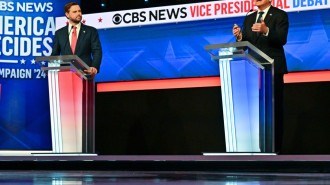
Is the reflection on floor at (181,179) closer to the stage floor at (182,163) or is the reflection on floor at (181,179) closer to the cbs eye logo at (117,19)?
the stage floor at (182,163)

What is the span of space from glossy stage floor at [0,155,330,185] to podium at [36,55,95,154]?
8.2 inches

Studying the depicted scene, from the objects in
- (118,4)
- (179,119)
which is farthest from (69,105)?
(118,4)

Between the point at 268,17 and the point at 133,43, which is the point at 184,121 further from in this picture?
the point at 268,17

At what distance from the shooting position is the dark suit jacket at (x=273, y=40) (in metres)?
3.64

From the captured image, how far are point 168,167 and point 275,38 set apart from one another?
111cm

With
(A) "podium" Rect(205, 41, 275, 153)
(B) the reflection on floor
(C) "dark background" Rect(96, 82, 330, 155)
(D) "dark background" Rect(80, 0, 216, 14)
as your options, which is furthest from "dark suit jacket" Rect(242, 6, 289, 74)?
(D) "dark background" Rect(80, 0, 216, 14)

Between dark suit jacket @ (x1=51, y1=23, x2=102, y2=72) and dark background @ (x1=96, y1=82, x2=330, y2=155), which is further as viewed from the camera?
dark background @ (x1=96, y1=82, x2=330, y2=155)

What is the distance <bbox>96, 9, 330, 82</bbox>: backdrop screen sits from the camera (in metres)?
4.79

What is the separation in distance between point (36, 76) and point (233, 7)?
236cm

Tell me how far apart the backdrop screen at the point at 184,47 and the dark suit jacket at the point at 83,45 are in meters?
1.16

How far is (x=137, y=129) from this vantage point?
18.1 feet

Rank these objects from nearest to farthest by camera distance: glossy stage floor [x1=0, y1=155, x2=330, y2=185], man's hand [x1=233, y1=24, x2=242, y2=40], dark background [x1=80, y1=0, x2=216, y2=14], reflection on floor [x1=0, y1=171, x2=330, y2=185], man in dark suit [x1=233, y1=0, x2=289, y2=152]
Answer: reflection on floor [x1=0, y1=171, x2=330, y2=185]
glossy stage floor [x1=0, y1=155, x2=330, y2=185]
man's hand [x1=233, y1=24, x2=242, y2=40]
man in dark suit [x1=233, y1=0, x2=289, y2=152]
dark background [x1=80, y1=0, x2=216, y2=14]

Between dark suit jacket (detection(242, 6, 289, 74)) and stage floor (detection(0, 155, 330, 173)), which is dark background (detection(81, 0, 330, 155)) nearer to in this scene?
dark suit jacket (detection(242, 6, 289, 74))

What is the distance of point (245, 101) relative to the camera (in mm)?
3363
